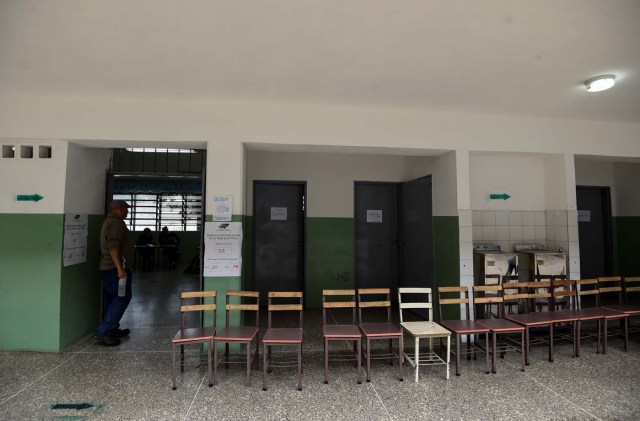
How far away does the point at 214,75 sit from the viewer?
327 centimetres

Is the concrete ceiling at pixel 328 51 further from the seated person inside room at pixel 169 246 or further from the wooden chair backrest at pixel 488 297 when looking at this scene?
the seated person inside room at pixel 169 246

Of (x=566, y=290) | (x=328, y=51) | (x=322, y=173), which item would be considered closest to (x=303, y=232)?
(x=322, y=173)

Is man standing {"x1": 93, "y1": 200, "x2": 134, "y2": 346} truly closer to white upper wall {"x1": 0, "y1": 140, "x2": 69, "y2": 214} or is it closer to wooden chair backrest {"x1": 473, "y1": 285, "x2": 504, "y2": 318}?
white upper wall {"x1": 0, "y1": 140, "x2": 69, "y2": 214}

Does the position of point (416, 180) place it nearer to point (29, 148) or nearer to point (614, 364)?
point (614, 364)

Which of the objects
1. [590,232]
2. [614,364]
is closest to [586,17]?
[614,364]

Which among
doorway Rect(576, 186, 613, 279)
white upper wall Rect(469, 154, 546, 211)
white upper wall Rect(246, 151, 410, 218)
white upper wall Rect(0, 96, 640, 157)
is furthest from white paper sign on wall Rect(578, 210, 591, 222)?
white upper wall Rect(246, 151, 410, 218)

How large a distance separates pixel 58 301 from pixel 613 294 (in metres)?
8.58

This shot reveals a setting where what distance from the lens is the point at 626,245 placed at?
237 inches

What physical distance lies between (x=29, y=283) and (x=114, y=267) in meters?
0.80

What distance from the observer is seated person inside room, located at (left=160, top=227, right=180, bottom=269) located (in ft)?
34.1

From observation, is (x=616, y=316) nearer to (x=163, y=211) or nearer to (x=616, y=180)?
(x=616, y=180)

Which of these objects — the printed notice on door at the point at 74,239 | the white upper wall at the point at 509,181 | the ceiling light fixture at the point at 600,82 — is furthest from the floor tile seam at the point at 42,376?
the ceiling light fixture at the point at 600,82

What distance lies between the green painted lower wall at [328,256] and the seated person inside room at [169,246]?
6215 mm

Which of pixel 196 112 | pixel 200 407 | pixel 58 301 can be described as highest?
pixel 196 112
